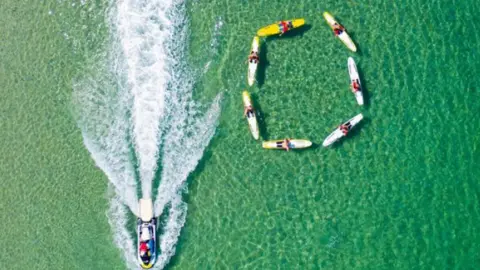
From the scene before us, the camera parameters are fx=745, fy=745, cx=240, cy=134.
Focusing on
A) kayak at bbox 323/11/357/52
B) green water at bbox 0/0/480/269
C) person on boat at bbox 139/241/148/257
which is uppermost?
kayak at bbox 323/11/357/52

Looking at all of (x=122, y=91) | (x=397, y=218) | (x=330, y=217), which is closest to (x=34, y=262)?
(x=122, y=91)

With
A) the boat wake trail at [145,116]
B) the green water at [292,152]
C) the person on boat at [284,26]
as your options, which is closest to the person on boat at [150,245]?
the boat wake trail at [145,116]

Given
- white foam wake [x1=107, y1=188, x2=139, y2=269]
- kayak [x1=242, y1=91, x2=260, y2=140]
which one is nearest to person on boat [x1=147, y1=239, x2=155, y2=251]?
white foam wake [x1=107, y1=188, x2=139, y2=269]

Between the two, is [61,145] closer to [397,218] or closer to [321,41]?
[321,41]

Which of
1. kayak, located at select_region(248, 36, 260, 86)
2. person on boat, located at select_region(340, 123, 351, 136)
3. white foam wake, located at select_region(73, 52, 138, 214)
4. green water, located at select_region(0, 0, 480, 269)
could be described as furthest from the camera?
kayak, located at select_region(248, 36, 260, 86)

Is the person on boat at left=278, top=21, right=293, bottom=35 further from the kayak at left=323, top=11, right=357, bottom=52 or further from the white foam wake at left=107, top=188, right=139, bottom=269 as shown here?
the white foam wake at left=107, top=188, right=139, bottom=269

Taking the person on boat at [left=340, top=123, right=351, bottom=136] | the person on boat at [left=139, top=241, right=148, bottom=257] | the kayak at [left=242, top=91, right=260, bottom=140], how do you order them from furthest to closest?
the kayak at [left=242, top=91, right=260, bottom=140], the person on boat at [left=340, top=123, right=351, bottom=136], the person on boat at [left=139, top=241, right=148, bottom=257]

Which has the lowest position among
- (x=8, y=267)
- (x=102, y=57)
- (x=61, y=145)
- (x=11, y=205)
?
(x=8, y=267)

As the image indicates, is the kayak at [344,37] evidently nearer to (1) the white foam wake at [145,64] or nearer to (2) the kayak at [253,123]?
(2) the kayak at [253,123]
